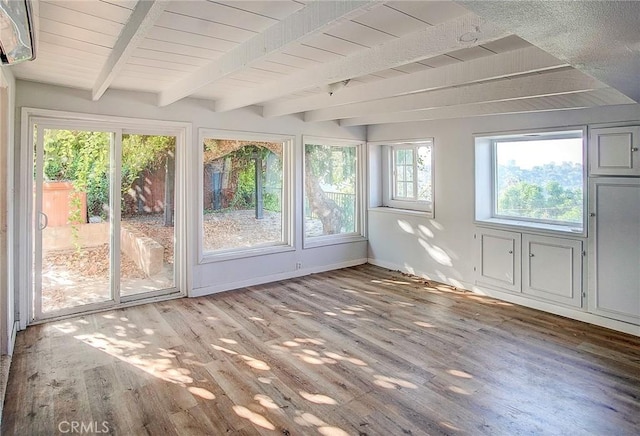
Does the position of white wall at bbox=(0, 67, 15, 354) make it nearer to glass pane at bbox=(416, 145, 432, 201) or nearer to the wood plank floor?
the wood plank floor

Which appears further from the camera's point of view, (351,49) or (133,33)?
(351,49)

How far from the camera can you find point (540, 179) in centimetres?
455

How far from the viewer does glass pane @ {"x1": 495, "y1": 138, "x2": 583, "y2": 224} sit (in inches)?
167

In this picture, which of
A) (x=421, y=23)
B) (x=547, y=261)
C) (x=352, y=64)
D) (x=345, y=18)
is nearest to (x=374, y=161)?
(x=547, y=261)

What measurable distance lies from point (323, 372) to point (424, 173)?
383 centimetres

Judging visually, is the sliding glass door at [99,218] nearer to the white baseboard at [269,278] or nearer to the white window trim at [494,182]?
the white baseboard at [269,278]

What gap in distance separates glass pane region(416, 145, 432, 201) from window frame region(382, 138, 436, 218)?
0.20ft

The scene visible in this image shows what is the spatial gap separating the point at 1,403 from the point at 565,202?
17.7 ft

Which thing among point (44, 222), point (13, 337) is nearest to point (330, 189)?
point (44, 222)

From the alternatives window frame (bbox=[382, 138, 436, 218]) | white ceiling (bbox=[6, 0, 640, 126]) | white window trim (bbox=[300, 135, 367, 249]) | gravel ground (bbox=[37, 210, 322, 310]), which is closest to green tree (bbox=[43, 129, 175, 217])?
gravel ground (bbox=[37, 210, 322, 310])

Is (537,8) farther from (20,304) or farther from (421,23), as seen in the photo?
(20,304)

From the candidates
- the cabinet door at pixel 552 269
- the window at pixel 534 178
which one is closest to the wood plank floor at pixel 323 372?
the cabinet door at pixel 552 269

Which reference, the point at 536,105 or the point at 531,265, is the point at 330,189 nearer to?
the point at 531,265

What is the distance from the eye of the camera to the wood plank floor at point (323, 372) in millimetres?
2314
